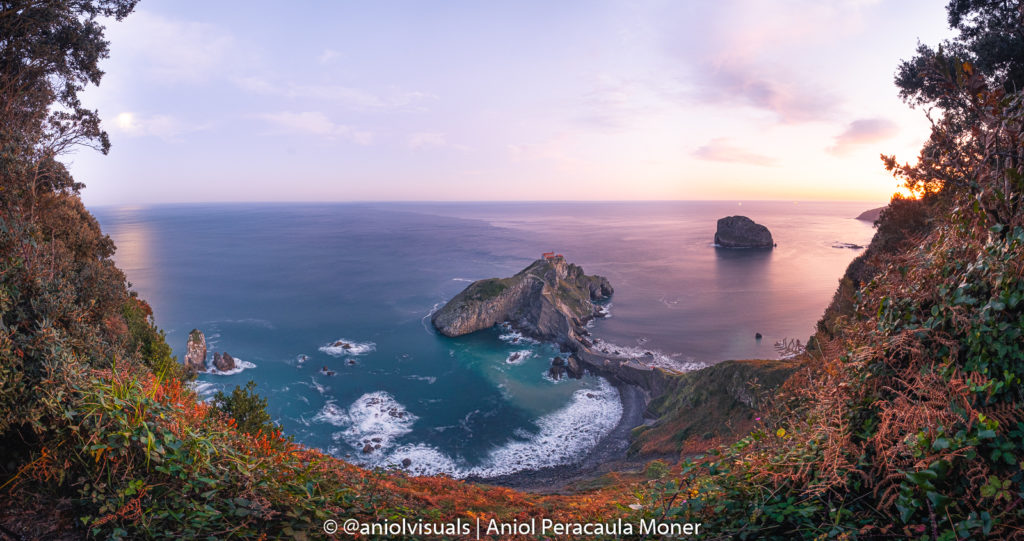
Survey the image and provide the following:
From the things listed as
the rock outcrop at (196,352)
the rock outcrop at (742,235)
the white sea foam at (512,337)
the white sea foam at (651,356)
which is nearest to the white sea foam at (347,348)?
the rock outcrop at (196,352)

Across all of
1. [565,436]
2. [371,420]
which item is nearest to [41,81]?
[371,420]

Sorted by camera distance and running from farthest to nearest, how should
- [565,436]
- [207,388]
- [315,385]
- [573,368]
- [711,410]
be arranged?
1. [573,368]
2. [315,385]
3. [207,388]
4. [565,436]
5. [711,410]

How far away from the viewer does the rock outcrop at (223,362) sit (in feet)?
167

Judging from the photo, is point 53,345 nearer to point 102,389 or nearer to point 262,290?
point 102,389

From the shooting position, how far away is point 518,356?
2282 inches

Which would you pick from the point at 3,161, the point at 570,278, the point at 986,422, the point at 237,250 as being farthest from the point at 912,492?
the point at 237,250

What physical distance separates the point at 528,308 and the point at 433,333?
15.9m

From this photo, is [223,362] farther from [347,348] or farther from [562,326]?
[562,326]

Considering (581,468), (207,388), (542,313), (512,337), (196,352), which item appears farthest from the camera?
(542,313)

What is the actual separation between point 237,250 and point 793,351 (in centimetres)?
17722

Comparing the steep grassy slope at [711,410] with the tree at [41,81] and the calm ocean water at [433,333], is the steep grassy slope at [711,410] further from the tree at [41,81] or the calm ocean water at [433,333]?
the tree at [41,81]

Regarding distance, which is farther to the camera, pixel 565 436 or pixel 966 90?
pixel 565 436

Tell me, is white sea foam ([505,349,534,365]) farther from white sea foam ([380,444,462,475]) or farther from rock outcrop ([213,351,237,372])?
rock outcrop ([213,351,237,372])

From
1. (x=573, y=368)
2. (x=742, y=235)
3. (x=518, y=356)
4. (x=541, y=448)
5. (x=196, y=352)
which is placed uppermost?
(x=742, y=235)
